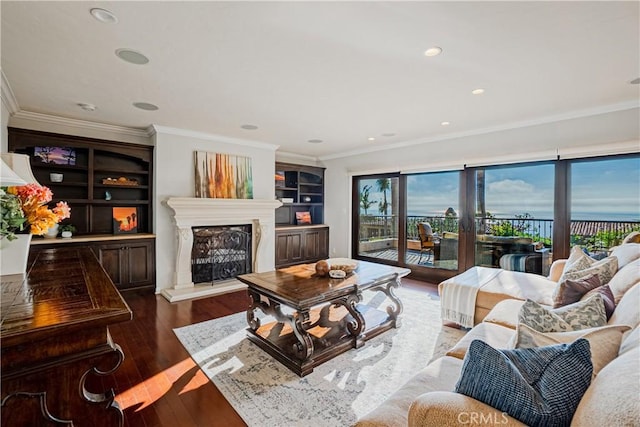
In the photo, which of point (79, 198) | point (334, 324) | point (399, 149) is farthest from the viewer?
point (399, 149)

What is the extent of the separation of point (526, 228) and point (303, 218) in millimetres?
4334

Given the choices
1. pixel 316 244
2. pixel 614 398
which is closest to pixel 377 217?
pixel 316 244

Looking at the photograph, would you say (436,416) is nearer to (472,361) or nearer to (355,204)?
(472,361)

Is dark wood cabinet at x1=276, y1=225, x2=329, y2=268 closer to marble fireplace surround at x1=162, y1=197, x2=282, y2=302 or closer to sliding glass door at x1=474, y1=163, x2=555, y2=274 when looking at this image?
marble fireplace surround at x1=162, y1=197, x2=282, y2=302

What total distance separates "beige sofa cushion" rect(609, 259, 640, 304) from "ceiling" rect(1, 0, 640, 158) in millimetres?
1590

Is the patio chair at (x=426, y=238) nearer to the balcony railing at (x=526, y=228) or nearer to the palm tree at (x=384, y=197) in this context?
the balcony railing at (x=526, y=228)

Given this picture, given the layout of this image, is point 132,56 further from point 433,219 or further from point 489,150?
point 433,219

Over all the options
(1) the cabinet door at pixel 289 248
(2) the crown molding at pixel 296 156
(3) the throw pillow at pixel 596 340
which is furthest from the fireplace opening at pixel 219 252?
(3) the throw pillow at pixel 596 340

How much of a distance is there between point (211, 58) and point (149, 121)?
7.69ft

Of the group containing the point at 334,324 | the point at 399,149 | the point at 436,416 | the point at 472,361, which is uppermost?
the point at 399,149

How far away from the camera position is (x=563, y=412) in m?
0.84

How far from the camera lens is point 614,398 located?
2.25 feet

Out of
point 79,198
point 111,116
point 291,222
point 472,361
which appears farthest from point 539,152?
point 79,198

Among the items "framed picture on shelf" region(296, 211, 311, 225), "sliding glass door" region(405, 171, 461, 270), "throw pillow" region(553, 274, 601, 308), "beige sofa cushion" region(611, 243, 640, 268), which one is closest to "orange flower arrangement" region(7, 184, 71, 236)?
"throw pillow" region(553, 274, 601, 308)
